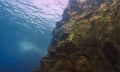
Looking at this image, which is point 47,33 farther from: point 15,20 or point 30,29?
point 15,20

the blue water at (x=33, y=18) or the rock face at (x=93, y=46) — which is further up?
the blue water at (x=33, y=18)

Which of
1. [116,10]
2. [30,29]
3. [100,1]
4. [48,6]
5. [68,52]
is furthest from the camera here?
[30,29]

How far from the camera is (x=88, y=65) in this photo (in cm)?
864

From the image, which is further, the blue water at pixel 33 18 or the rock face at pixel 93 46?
the blue water at pixel 33 18

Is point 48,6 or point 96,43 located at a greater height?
point 48,6

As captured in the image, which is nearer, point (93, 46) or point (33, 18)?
point (93, 46)

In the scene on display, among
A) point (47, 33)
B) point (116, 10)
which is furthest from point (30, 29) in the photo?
point (116, 10)

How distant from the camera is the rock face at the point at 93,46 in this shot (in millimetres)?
8859

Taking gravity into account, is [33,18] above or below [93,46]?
above

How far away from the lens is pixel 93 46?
980 cm

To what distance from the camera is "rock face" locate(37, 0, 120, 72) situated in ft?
29.1

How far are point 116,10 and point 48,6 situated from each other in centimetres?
1405

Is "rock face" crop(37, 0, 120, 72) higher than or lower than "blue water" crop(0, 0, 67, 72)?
lower

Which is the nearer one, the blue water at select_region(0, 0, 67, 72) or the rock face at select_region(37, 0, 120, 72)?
the rock face at select_region(37, 0, 120, 72)
